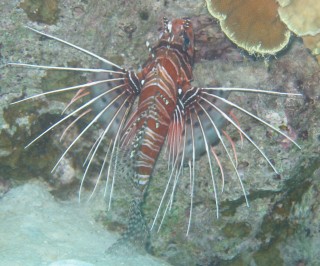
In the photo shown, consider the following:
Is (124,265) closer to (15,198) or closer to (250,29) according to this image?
(15,198)

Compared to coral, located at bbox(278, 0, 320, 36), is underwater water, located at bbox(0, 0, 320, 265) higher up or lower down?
lower down

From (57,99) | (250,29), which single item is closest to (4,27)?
(57,99)

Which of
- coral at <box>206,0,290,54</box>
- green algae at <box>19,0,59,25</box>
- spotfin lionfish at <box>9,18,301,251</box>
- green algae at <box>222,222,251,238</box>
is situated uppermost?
coral at <box>206,0,290,54</box>

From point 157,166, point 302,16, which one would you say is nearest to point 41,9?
point 157,166

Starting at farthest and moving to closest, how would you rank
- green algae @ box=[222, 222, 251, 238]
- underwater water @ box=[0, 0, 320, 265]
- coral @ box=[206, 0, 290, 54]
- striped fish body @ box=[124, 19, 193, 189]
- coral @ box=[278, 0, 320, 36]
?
green algae @ box=[222, 222, 251, 238] → underwater water @ box=[0, 0, 320, 265] → striped fish body @ box=[124, 19, 193, 189] → coral @ box=[206, 0, 290, 54] → coral @ box=[278, 0, 320, 36]

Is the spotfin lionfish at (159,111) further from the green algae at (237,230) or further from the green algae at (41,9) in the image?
the green algae at (237,230)

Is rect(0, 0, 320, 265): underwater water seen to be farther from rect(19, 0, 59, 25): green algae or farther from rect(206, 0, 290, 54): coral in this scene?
rect(206, 0, 290, 54): coral

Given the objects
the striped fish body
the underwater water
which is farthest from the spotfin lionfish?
the underwater water
